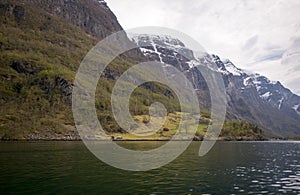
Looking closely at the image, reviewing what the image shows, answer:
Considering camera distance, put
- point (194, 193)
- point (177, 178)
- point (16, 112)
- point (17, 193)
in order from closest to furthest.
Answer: point (17, 193) < point (194, 193) < point (177, 178) < point (16, 112)

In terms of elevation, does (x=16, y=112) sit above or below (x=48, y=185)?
above

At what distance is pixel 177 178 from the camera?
51.0 meters

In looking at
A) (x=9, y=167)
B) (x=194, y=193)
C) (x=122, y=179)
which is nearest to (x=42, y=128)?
(x=9, y=167)

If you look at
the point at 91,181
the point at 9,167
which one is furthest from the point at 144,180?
the point at 9,167

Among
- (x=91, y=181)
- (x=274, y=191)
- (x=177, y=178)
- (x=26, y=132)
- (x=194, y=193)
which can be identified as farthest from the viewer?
(x=26, y=132)

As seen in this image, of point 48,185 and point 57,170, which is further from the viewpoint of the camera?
point 57,170

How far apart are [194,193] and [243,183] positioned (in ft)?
41.3

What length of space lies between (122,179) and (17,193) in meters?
16.9

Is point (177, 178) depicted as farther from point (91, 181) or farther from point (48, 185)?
point (48, 185)

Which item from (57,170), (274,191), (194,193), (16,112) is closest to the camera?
(194,193)

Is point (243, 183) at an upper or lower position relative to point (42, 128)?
lower

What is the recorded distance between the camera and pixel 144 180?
47969mm

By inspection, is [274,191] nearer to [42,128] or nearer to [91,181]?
[91,181]

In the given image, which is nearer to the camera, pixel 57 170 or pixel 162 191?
pixel 162 191
